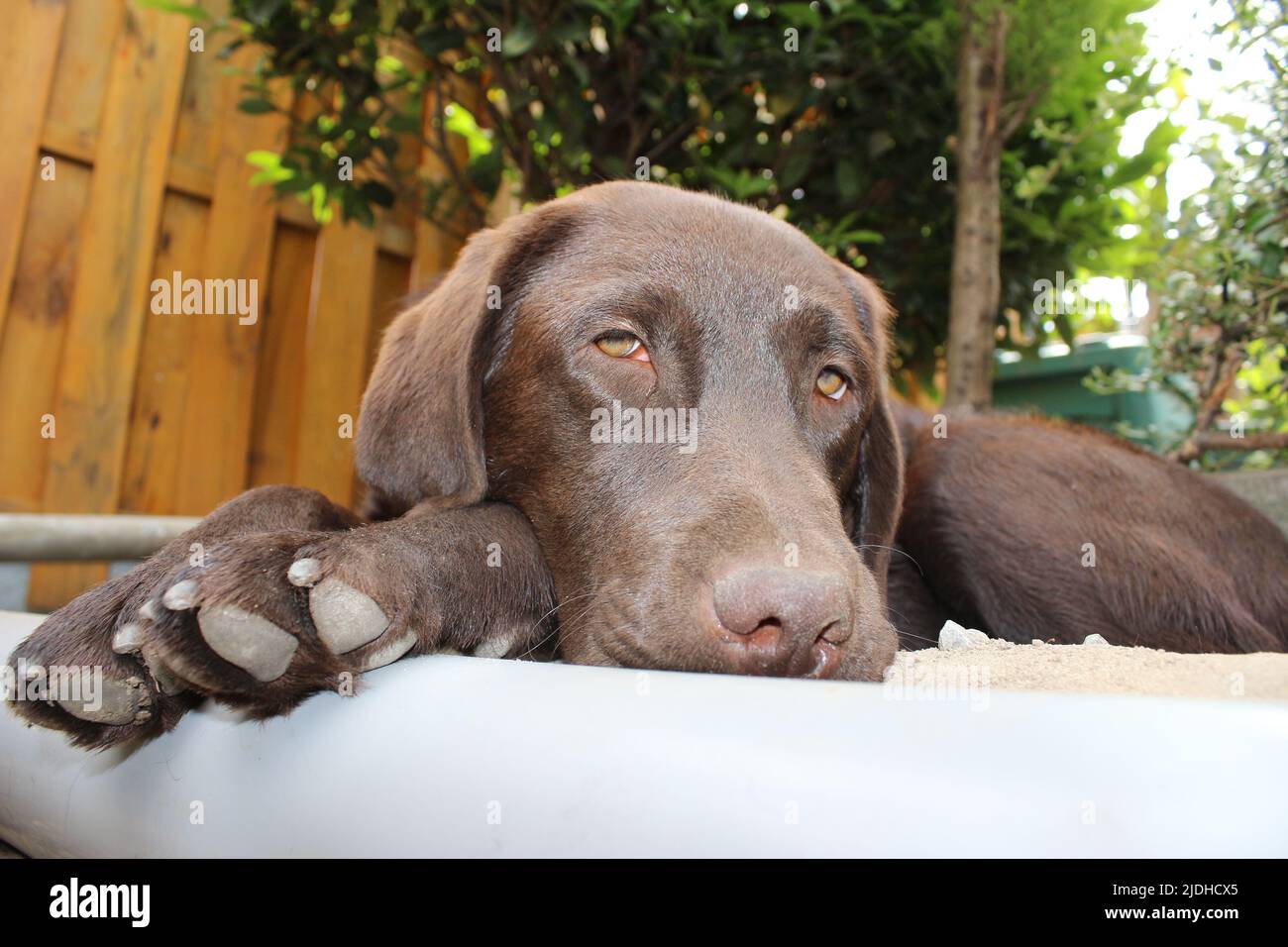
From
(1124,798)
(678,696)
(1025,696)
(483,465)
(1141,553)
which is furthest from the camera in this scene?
(1141,553)

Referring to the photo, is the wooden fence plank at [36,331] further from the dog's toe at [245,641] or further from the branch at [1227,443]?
the branch at [1227,443]

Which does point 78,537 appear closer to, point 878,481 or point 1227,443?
point 878,481

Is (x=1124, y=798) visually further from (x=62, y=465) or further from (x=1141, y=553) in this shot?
(x=62, y=465)

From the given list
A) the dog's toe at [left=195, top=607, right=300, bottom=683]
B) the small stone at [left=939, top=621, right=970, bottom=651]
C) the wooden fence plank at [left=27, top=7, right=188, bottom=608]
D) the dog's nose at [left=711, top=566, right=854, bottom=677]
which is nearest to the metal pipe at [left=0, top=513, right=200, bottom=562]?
the wooden fence plank at [left=27, top=7, right=188, bottom=608]

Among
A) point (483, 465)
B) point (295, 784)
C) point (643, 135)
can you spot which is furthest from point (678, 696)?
point (643, 135)

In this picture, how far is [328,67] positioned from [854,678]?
404 cm

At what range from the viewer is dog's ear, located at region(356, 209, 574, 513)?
2.42 meters

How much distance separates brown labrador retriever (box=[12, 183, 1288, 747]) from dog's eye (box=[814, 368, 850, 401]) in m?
0.01

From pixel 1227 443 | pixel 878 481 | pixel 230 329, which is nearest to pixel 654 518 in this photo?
pixel 878 481

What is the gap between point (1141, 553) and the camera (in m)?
3.14

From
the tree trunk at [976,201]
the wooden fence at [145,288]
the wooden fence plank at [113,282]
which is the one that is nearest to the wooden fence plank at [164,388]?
the wooden fence at [145,288]

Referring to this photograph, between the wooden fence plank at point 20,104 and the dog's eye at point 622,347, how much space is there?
10.6 ft

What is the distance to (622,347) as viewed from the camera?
7.78 ft

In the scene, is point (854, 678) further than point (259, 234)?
No
